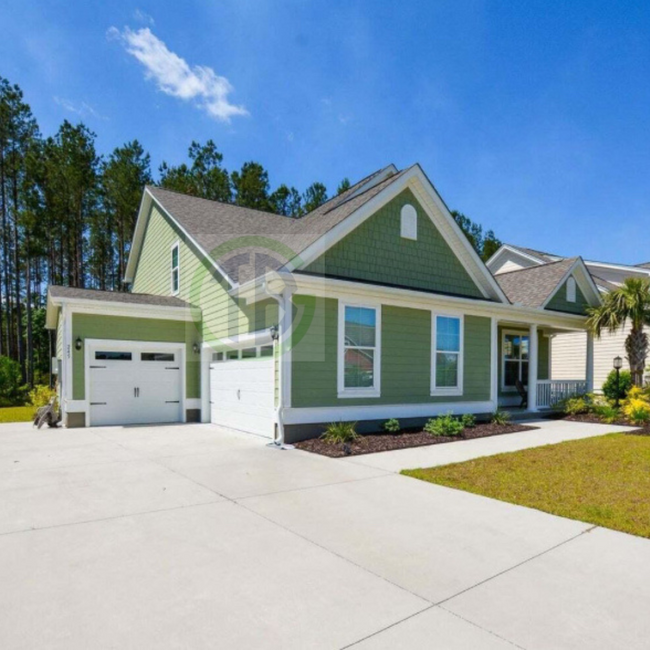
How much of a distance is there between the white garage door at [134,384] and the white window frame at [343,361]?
542cm

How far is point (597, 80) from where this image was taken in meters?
11.9

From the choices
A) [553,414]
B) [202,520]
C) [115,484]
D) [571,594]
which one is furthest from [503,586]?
[553,414]

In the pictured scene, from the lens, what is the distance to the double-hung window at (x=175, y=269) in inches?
553

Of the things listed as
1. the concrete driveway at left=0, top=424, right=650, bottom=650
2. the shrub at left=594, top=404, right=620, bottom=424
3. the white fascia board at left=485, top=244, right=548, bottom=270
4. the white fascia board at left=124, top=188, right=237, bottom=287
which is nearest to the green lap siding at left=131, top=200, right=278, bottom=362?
the white fascia board at left=124, top=188, right=237, bottom=287

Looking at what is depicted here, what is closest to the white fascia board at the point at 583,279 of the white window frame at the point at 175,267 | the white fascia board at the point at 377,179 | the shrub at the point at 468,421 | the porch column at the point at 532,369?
the porch column at the point at 532,369

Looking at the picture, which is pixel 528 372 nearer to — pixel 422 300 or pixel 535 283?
pixel 535 283

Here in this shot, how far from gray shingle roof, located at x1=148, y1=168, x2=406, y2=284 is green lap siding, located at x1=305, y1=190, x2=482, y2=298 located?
0.54 metres

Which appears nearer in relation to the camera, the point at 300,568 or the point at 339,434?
the point at 300,568

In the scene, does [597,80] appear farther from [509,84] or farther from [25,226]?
[25,226]

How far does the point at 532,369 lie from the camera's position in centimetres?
1386

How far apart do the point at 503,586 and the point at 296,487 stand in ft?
10.2

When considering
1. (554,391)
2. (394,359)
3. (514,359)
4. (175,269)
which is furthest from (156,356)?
(554,391)

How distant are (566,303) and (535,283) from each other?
1.17 m

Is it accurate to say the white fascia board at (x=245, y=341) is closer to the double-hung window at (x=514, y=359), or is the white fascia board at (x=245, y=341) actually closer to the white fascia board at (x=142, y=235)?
the white fascia board at (x=142, y=235)
